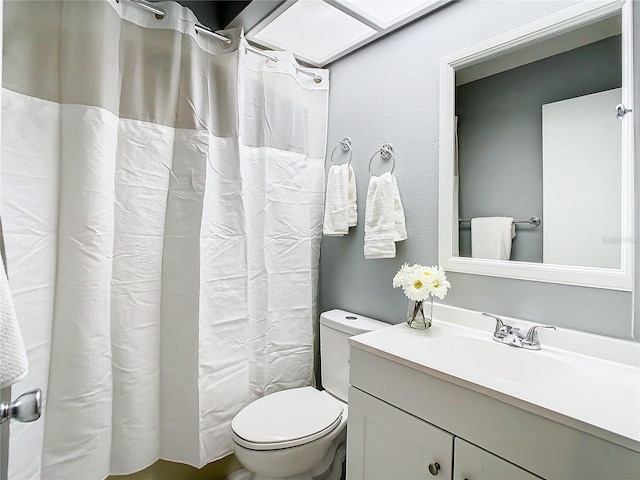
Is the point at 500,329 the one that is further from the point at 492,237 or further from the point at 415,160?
the point at 415,160

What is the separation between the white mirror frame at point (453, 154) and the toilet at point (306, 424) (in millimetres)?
528

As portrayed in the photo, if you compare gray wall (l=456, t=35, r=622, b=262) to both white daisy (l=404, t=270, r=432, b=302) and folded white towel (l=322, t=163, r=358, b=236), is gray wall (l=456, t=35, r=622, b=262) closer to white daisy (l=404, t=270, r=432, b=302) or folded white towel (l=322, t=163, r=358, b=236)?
white daisy (l=404, t=270, r=432, b=302)

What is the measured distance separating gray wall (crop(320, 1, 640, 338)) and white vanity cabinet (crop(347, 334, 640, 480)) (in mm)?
370

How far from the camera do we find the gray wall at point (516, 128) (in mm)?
1047

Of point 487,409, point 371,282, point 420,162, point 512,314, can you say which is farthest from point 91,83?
point 512,314

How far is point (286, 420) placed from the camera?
133 centimetres

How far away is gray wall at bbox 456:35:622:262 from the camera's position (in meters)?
1.05

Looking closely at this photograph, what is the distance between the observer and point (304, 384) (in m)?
1.76

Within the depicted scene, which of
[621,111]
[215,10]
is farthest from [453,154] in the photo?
[215,10]

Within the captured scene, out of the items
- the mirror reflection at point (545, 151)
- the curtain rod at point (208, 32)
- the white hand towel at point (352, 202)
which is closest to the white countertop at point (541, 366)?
the mirror reflection at point (545, 151)

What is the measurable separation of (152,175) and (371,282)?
42.2 inches

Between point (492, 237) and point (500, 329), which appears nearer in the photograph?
point (500, 329)

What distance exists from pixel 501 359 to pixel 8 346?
3.98 feet

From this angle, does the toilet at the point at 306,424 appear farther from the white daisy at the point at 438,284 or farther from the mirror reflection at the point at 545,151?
the mirror reflection at the point at 545,151
